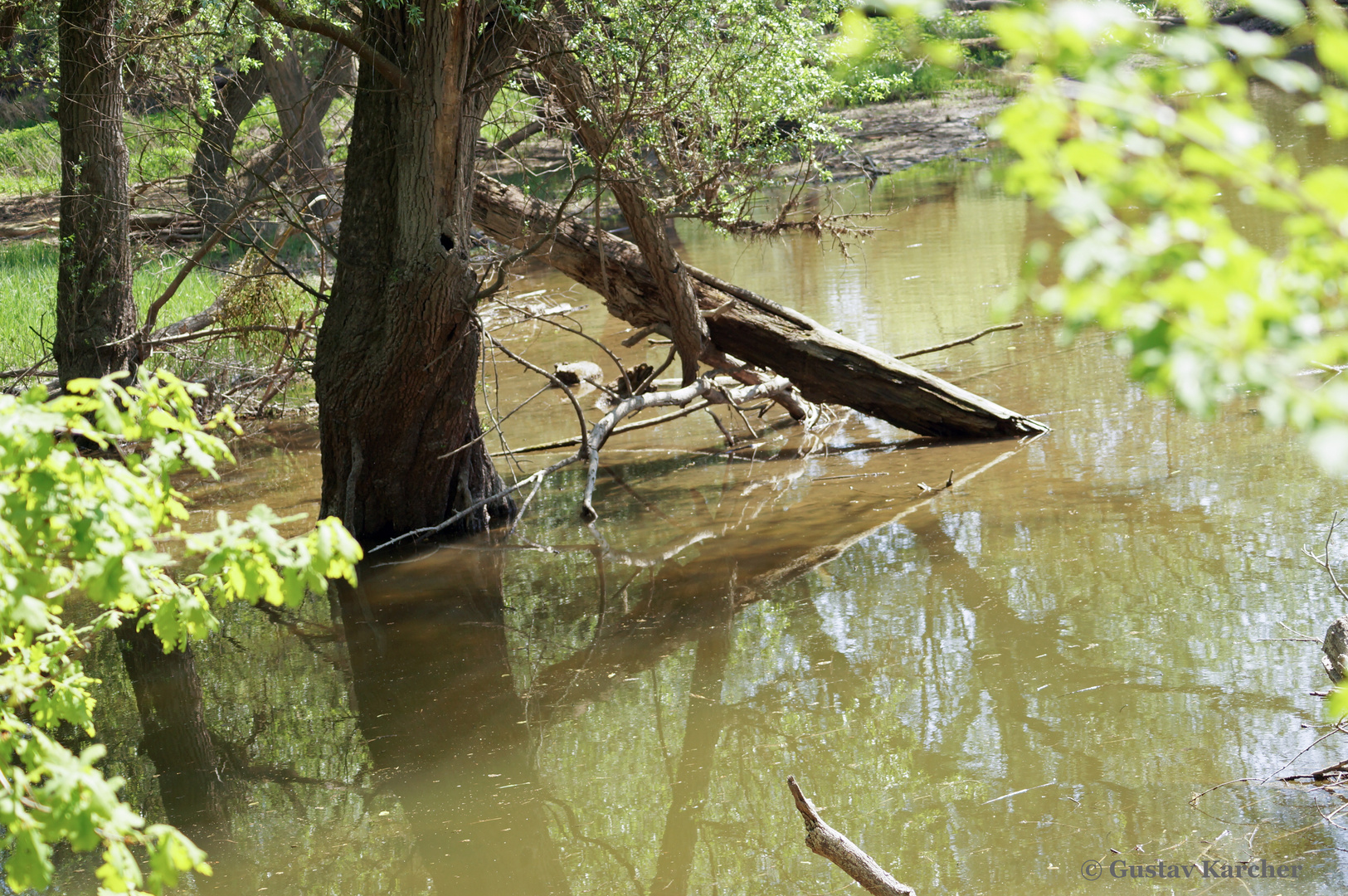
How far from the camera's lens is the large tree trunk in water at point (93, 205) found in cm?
767

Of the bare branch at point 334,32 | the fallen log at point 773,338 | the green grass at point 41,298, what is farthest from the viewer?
the green grass at point 41,298

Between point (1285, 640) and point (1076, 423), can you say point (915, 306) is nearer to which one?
point (1076, 423)

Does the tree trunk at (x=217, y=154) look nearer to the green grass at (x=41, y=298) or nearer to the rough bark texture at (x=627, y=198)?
the green grass at (x=41, y=298)

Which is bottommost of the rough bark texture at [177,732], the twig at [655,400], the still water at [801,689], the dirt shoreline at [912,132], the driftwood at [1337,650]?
the rough bark texture at [177,732]

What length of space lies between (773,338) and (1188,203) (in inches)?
280

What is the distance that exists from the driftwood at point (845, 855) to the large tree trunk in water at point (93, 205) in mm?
6903

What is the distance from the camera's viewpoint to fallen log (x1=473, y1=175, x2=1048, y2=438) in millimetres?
8172

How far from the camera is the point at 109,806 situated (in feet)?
5.73

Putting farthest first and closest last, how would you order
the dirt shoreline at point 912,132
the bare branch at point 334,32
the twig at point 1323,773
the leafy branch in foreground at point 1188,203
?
the dirt shoreline at point 912,132
the bare branch at point 334,32
the twig at point 1323,773
the leafy branch in foreground at point 1188,203

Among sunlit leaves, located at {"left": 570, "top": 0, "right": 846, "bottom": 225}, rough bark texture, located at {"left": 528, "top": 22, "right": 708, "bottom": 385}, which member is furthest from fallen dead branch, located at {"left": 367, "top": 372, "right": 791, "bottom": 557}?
sunlit leaves, located at {"left": 570, "top": 0, "right": 846, "bottom": 225}

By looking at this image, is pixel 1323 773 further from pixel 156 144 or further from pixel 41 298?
pixel 156 144

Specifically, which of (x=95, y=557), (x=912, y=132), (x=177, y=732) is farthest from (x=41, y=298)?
(x=912, y=132)

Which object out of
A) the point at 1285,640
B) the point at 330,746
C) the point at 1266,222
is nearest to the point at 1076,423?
the point at 1285,640

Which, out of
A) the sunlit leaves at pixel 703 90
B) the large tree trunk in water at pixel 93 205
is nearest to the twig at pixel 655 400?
the sunlit leaves at pixel 703 90
